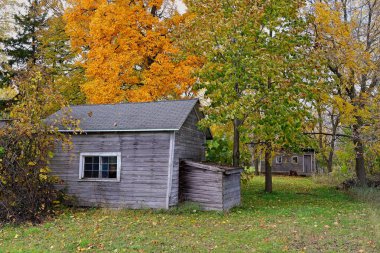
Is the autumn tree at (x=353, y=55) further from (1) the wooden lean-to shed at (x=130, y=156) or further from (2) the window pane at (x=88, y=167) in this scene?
(2) the window pane at (x=88, y=167)

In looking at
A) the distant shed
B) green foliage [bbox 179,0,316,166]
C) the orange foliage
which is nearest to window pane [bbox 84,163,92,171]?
the distant shed

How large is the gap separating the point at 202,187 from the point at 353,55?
10752 mm

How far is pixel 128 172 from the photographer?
49.5 ft

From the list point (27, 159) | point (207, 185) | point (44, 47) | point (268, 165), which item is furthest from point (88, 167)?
point (44, 47)

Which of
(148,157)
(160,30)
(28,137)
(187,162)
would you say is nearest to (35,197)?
(28,137)

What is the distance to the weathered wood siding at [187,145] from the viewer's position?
1478cm

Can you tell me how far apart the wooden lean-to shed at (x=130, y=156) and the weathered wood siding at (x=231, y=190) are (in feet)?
6.64

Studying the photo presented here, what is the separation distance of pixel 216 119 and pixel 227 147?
411 cm

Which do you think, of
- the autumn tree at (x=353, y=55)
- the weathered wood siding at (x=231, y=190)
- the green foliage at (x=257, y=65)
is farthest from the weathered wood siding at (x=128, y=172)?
the autumn tree at (x=353, y=55)

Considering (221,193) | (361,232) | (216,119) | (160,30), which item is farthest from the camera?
(160,30)

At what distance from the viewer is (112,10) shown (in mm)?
21766

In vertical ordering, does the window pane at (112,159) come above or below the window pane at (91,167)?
above

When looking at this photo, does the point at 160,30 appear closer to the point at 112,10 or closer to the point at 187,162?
the point at 112,10

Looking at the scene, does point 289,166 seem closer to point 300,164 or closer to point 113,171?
point 300,164
